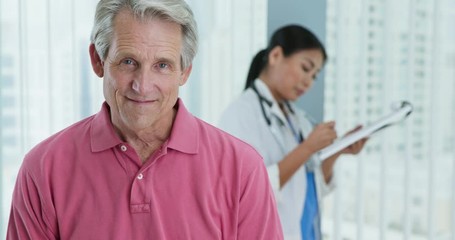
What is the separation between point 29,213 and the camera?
102 cm

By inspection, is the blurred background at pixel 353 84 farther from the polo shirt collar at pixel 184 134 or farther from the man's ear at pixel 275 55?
the polo shirt collar at pixel 184 134

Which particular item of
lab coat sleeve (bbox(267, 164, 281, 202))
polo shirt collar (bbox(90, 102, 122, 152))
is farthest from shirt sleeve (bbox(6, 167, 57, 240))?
lab coat sleeve (bbox(267, 164, 281, 202))

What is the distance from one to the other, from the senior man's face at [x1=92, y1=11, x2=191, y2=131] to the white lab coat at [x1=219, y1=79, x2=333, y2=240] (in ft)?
2.52

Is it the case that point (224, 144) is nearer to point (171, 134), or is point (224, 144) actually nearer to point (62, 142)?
point (171, 134)

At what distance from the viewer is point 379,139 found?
215 cm

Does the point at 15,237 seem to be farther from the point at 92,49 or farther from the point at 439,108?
the point at 439,108

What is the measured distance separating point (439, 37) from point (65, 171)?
151 cm

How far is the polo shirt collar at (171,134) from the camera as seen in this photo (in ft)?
3.48

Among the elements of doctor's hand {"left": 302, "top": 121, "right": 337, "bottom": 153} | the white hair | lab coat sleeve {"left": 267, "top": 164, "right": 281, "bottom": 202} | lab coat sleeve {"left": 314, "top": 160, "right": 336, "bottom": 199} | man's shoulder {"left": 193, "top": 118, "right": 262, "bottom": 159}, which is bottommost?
lab coat sleeve {"left": 314, "top": 160, "right": 336, "bottom": 199}

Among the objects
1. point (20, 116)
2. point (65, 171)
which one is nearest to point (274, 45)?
point (20, 116)

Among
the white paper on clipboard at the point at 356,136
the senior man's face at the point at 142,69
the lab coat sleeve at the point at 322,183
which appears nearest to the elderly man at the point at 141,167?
the senior man's face at the point at 142,69

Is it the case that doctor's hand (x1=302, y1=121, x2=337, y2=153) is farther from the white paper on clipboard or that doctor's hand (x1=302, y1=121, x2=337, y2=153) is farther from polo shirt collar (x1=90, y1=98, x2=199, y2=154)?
polo shirt collar (x1=90, y1=98, x2=199, y2=154)

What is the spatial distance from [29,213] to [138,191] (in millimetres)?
203

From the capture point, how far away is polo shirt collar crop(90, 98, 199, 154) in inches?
41.8
